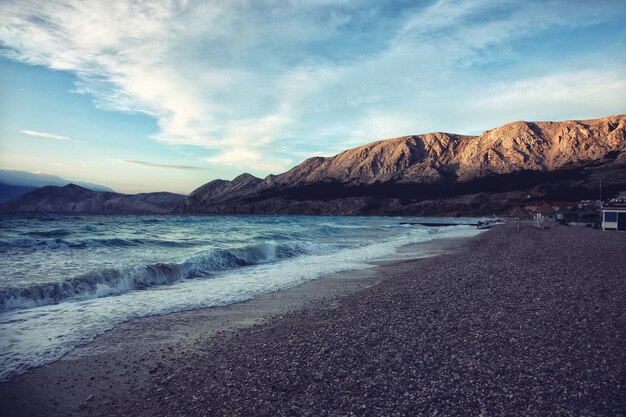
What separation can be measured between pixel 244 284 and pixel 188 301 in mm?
3386

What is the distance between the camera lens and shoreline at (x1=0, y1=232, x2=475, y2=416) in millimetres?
5547

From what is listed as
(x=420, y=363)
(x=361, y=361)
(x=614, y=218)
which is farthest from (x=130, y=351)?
(x=614, y=218)

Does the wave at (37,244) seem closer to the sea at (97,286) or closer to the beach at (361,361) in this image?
the sea at (97,286)

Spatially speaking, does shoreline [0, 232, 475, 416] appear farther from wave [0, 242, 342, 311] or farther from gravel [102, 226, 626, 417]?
wave [0, 242, 342, 311]

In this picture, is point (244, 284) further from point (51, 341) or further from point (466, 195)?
point (466, 195)

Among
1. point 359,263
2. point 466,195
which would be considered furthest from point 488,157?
point 359,263

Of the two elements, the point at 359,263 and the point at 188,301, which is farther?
the point at 359,263

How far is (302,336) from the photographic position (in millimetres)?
7832

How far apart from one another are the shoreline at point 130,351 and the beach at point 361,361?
1.2 inches

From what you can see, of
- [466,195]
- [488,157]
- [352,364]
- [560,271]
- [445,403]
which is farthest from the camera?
[488,157]

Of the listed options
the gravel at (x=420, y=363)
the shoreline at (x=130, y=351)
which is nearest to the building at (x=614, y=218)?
the gravel at (x=420, y=363)

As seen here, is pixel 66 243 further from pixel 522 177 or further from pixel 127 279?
pixel 522 177

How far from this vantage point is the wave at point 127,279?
448 inches

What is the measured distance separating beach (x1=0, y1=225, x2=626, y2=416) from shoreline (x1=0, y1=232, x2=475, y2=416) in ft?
0.10
